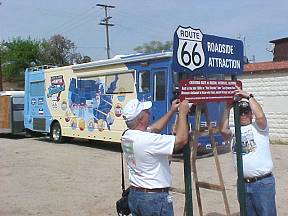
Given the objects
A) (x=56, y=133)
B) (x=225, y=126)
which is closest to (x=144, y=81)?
(x=56, y=133)

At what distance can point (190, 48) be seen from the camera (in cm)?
468

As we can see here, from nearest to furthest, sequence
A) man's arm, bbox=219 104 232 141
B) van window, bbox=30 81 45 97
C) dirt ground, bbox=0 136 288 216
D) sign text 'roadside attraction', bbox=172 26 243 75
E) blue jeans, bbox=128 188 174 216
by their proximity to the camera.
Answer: blue jeans, bbox=128 188 174 216
sign text 'roadside attraction', bbox=172 26 243 75
man's arm, bbox=219 104 232 141
dirt ground, bbox=0 136 288 216
van window, bbox=30 81 45 97

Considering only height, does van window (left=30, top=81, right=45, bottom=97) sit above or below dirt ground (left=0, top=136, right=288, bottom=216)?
above

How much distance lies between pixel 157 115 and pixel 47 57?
5781 cm

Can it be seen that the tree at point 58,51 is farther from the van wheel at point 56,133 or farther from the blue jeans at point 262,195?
the blue jeans at point 262,195

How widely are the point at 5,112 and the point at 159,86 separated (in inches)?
440

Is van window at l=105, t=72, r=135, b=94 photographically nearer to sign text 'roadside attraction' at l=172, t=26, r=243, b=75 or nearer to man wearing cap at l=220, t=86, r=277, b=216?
sign text 'roadside attraction' at l=172, t=26, r=243, b=75

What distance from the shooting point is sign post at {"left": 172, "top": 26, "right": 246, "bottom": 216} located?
4414 millimetres

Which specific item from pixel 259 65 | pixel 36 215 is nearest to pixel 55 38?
pixel 259 65

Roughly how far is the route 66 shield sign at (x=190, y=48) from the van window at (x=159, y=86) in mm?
8512

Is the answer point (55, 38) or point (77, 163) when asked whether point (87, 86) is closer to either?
point (77, 163)

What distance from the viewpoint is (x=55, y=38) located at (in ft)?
230

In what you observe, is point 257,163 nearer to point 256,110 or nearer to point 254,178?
point 254,178

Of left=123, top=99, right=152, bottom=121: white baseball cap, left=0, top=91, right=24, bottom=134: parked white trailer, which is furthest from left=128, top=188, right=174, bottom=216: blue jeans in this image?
left=0, top=91, right=24, bottom=134: parked white trailer
